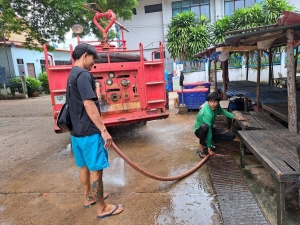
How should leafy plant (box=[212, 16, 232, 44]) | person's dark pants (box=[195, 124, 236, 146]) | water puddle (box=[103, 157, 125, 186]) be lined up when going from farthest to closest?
leafy plant (box=[212, 16, 232, 44]) → person's dark pants (box=[195, 124, 236, 146]) → water puddle (box=[103, 157, 125, 186])

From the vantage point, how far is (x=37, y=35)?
35.2 feet

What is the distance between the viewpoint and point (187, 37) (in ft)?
52.0

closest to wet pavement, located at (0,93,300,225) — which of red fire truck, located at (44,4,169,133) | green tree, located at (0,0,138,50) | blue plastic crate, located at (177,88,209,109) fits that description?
red fire truck, located at (44,4,169,133)

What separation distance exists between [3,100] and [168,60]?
1184 centimetres

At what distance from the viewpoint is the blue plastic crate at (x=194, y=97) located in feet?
25.6

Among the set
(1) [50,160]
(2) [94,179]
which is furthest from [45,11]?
(2) [94,179]

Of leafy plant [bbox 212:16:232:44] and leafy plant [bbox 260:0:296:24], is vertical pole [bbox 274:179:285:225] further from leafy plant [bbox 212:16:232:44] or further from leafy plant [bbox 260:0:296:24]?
leafy plant [bbox 260:0:296:24]

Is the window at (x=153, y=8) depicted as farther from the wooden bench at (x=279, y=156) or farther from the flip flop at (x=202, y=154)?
the wooden bench at (x=279, y=156)

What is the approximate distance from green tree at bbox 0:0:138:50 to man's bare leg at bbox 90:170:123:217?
26.4ft

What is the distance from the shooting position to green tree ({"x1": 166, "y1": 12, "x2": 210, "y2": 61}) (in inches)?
615

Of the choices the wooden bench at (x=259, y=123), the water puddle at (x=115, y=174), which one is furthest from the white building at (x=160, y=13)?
the water puddle at (x=115, y=174)

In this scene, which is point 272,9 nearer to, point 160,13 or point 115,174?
point 160,13

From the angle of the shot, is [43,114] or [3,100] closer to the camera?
[43,114]

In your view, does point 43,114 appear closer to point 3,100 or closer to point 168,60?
point 3,100
